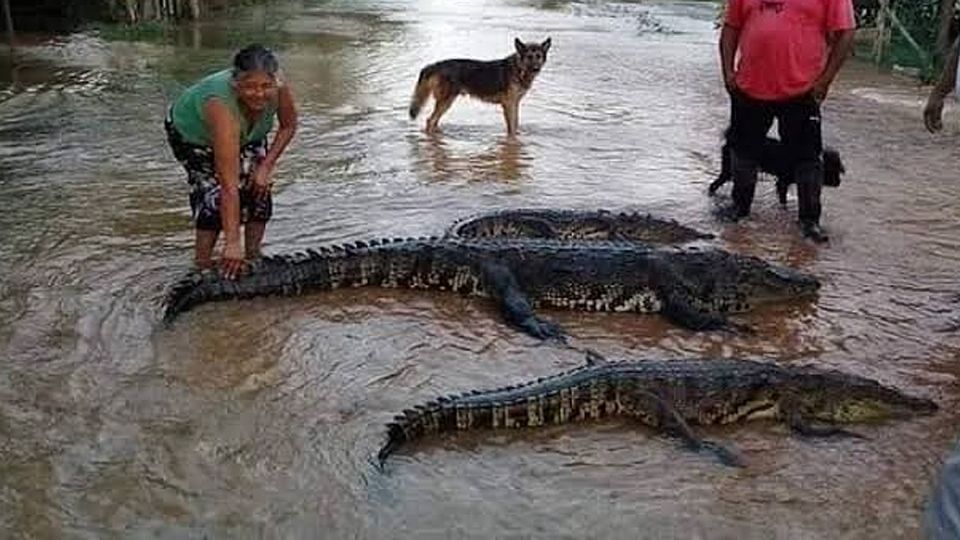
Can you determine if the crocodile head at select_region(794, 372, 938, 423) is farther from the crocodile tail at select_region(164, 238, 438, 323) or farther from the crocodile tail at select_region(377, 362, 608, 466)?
the crocodile tail at select_region(164, 238, 438, 323)

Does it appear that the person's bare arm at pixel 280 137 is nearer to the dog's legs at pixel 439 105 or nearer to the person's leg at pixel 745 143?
the person's leg at pixel 745 143

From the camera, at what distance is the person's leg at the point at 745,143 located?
772cm

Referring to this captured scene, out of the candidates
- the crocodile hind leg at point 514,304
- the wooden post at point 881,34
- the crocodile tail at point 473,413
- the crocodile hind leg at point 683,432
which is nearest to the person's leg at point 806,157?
the crocodile hind leg at point 514,304

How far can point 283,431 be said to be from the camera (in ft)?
14.7

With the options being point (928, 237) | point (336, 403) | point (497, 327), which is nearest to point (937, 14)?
point (928, 237)

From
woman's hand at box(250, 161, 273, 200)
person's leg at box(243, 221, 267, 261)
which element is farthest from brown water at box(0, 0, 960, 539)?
woman's hand at box(250, 161, 273, 200)

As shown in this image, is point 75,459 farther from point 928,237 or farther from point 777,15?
point 928,237

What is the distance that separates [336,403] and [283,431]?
369 millimetres

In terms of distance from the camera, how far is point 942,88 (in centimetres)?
473

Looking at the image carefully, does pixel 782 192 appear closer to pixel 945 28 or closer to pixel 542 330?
pixel 542 330

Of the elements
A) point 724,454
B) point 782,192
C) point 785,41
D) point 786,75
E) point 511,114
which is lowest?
point 724,454

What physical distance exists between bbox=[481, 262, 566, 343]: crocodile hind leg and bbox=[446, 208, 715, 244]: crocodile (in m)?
1.23

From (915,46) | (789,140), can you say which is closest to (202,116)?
(789,140)

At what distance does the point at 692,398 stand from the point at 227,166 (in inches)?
103
